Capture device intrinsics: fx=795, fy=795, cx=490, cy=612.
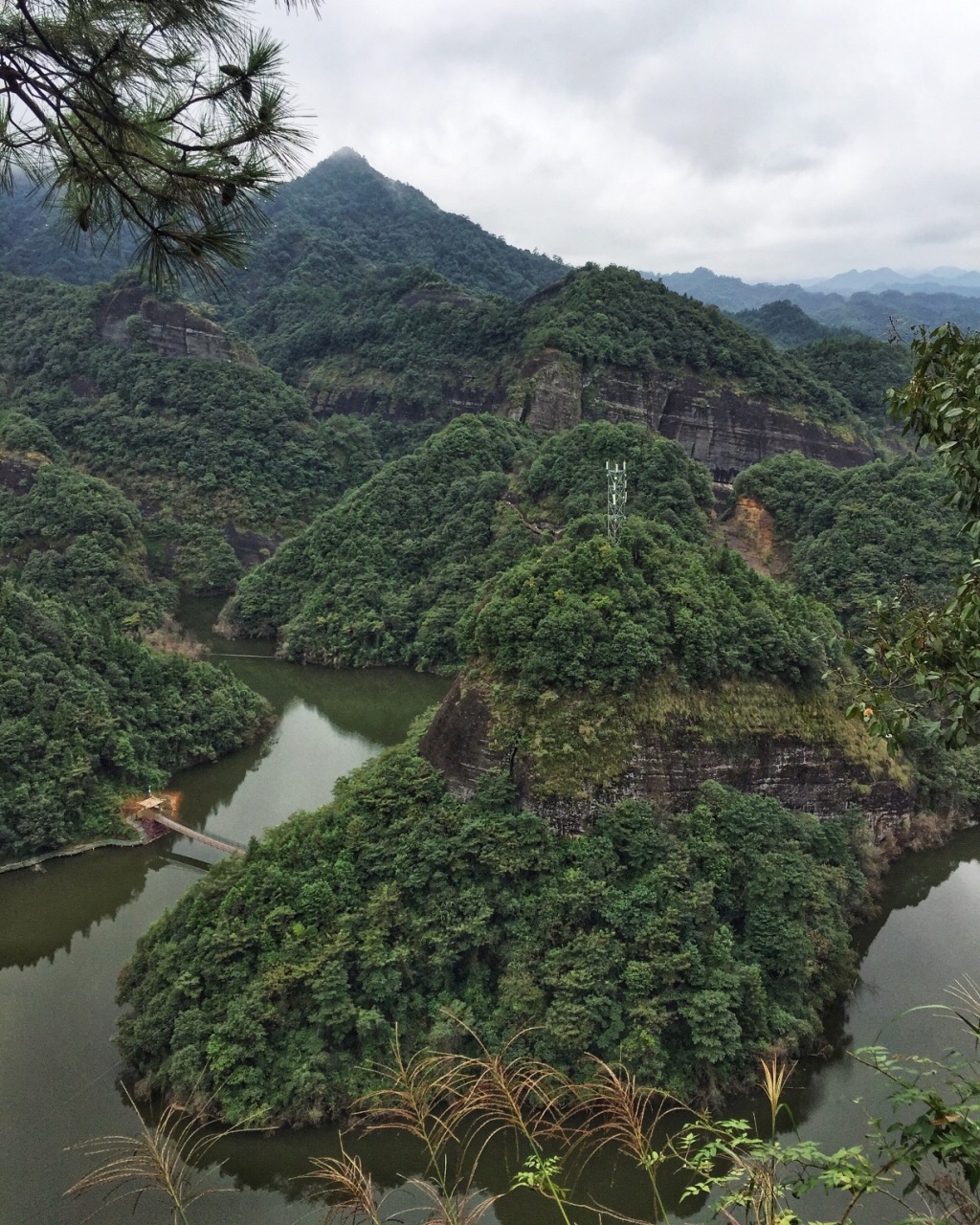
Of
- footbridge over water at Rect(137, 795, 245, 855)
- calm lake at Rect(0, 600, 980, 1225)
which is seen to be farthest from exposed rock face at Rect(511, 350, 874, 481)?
footbridge over water at Rect(137, 795, 245, 855)

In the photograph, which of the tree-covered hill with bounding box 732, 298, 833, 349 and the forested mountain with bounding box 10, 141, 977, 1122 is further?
the tree-covered hill with bounding box 732, 298, 833, 349

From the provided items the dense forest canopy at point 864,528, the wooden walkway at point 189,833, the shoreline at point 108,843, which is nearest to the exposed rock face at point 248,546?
the shoreline at point 108,843

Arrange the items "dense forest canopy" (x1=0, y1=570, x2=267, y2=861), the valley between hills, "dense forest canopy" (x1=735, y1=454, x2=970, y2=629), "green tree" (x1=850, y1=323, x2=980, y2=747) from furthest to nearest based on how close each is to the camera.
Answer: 1. "dense forest canopy" (x1=735, y1=454, x2=970, y2=629)
2. "dense forest canopy" (x1=0, y1=570, x2=267, y2=861)
3. the valley between hills
4. "green tree" (x1=850, y1=323, x2=980, y2=747)

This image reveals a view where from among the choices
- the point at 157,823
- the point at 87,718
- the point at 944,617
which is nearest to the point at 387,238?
the point at 87,718

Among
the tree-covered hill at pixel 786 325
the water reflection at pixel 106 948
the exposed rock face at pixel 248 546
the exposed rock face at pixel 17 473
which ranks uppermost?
the tree-covered hill at pixel 786 325

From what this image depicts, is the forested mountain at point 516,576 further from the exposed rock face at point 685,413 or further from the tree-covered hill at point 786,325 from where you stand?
the tree-covered hill at point 786,325

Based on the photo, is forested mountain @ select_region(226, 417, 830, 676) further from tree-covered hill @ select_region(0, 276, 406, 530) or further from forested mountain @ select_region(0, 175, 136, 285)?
forested mountain @ select_region(0, 175, 136, 285)

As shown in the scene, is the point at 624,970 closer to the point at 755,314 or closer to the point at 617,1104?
the point at 617,1104
